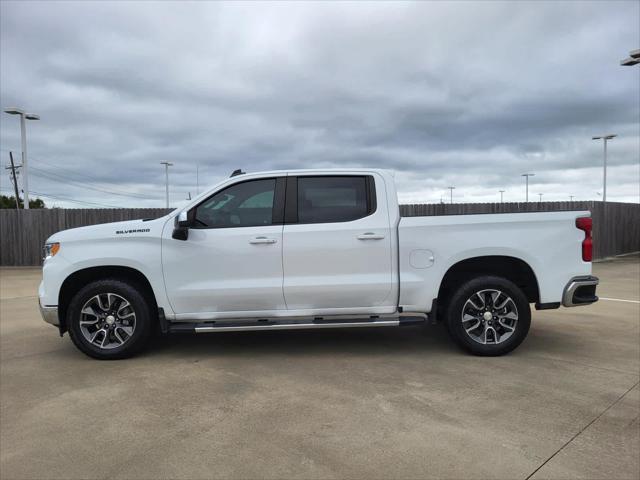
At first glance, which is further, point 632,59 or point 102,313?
point 632,59

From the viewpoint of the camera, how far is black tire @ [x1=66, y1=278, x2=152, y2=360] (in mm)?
4973

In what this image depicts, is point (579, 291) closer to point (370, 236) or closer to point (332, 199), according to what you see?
point (370, 236)

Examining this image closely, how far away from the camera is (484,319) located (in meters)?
4.98

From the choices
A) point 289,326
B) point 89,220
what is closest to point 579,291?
point 289,326

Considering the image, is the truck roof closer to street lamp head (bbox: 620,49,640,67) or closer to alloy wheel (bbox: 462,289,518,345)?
alloy wheel (bbox: 462,289,518,345)

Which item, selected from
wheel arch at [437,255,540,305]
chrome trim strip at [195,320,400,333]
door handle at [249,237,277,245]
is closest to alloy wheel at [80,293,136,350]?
chrome trim strip at [195,320,400,333]

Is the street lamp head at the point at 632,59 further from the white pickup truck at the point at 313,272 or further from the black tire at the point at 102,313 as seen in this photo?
the black tire at the point at 102,313

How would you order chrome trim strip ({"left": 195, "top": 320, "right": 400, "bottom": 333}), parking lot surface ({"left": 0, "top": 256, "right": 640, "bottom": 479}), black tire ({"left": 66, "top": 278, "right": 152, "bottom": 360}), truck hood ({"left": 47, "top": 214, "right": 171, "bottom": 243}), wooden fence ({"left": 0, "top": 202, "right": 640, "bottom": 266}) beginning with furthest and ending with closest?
wooden fence ({"left": 0, "top": 202, "right": 640, "bottom": 266})
truck hood ({"left": 47, "top": 214, "right": 171, "bottom": 243})
black tire ({"left": 66, "top": 278, "right": 152, "bottom": 360})
chrome trim strip ({"left": 195, "top": 320, "right": 400, "bottom": 333})
parking lot surface ({"left": 0, "top": 256, "right": 640, "bottom": 479})

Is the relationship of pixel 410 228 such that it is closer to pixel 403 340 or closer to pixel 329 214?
pixel 329 214

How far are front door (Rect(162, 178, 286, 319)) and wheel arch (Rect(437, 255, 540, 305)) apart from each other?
73.1 inches

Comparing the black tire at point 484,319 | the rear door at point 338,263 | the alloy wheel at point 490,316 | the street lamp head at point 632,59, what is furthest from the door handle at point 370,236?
the street lamp head at point 632,59

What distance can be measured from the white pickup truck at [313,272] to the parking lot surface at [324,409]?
16.3 inches

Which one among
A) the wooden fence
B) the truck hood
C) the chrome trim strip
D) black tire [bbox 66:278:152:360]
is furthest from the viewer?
the wooden fence

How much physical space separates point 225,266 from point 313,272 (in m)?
0.92
